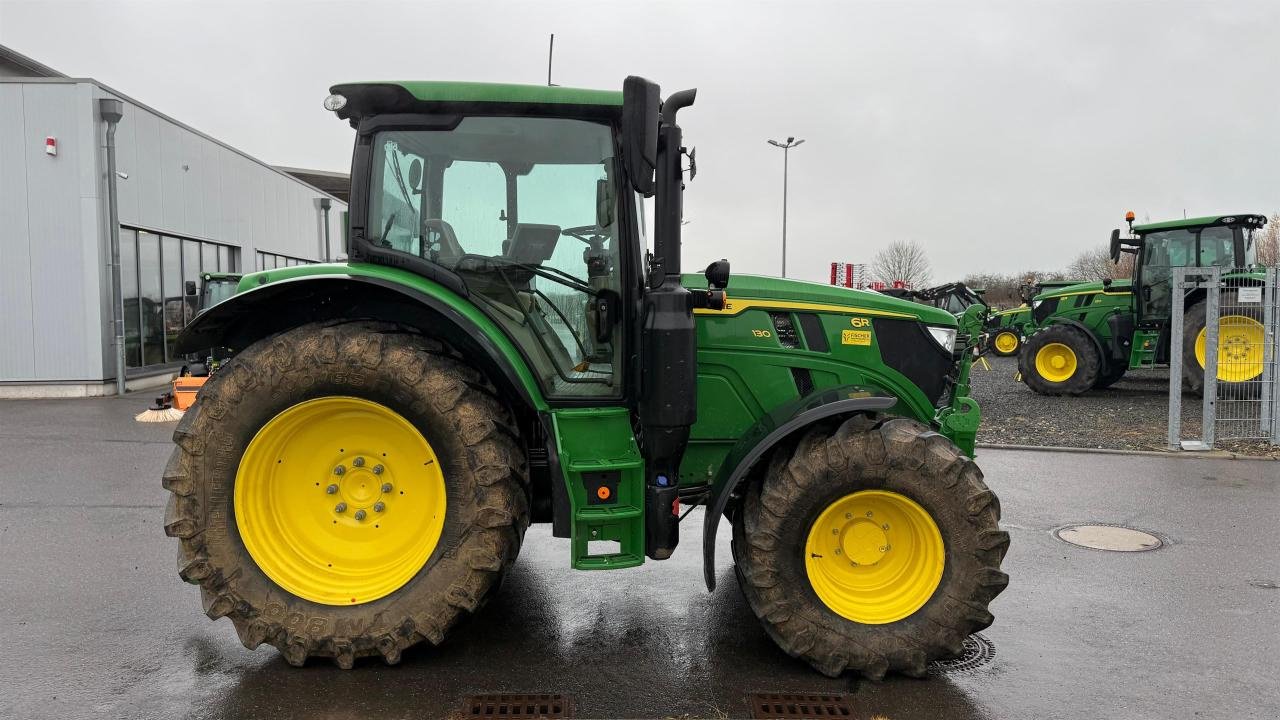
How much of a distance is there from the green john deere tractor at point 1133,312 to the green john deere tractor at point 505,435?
11.1 metres

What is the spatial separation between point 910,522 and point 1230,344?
10073mm

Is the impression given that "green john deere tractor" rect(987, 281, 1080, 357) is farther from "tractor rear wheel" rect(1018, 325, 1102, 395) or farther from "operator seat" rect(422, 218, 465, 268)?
"operator seat" rect(422, 218, 465, 268)

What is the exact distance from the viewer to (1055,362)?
44.1 feet

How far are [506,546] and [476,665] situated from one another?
587 mm

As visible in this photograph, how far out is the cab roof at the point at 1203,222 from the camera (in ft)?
41.0

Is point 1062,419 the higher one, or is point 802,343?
point 802,343

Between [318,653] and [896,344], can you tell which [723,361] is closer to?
[896,344]

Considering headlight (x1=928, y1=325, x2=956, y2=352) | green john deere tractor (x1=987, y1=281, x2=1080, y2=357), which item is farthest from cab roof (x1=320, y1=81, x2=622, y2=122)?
green john deere tractor (x1=987, y1=281, x2=1080, y2=357)

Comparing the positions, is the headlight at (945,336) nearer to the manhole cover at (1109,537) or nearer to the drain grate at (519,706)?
the manhole cover at (1109,537)

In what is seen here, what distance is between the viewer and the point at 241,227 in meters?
18.4

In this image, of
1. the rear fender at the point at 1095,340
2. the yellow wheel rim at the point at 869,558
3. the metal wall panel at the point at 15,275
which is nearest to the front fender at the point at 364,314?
the yellow wheel rim at the point at 869,558

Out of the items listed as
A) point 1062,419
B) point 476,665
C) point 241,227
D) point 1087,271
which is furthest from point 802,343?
point 1087,271

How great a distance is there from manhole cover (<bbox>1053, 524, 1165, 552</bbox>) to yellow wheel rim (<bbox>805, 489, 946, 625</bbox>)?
266 centimetres

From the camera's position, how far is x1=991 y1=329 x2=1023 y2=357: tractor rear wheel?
20438 millimetres
